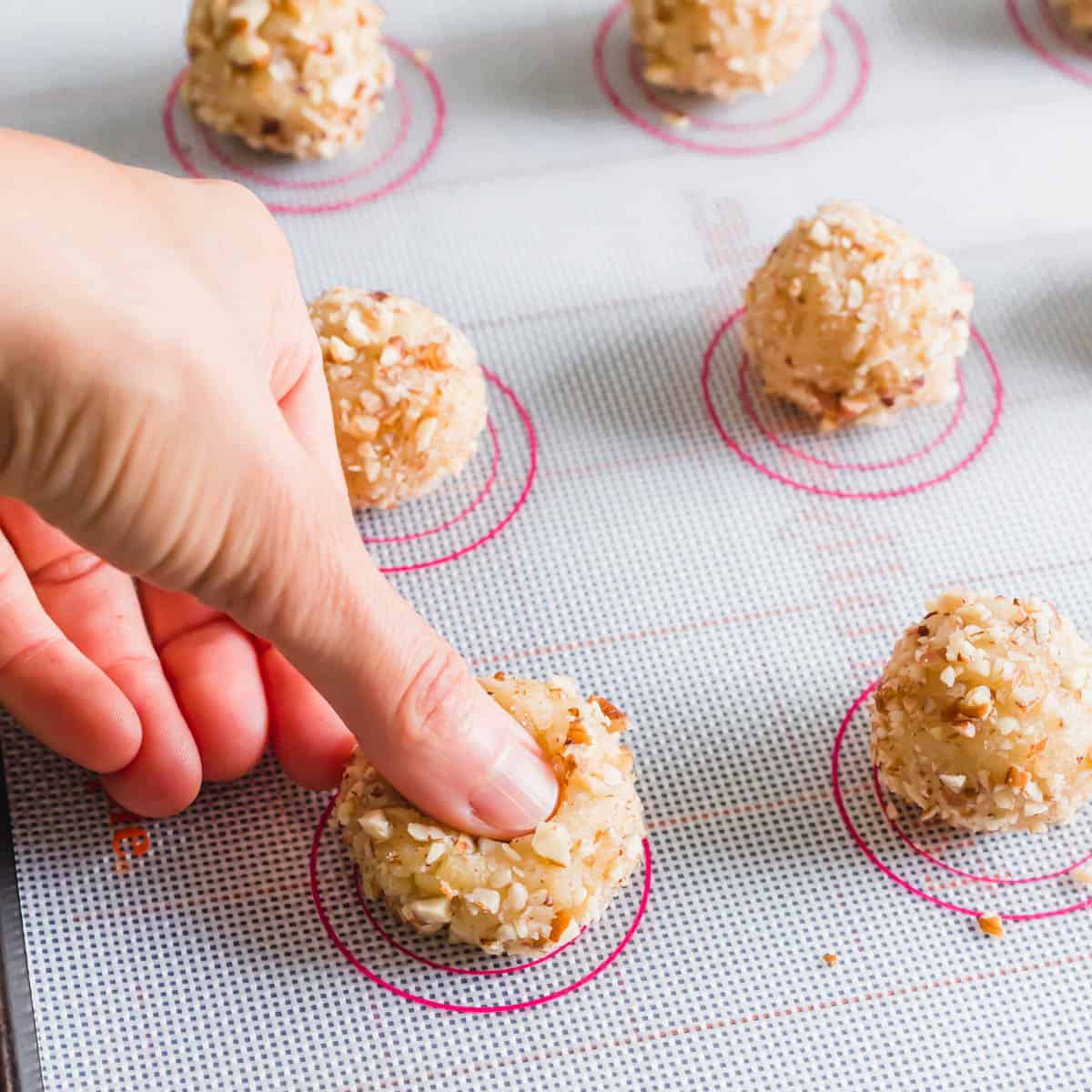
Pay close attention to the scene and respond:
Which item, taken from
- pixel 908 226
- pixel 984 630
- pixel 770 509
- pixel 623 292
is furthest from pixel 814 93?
pixel 984 630

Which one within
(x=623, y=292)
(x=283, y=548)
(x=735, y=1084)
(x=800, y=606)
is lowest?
(x=735, y=1084)

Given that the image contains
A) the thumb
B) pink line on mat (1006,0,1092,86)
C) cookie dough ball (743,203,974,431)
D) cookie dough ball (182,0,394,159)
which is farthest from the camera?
pink line on mat (1006,0,1092,86)

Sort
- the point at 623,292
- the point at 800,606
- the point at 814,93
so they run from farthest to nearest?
the point at 814,93 → the point at 623,292 → the point at 800,606

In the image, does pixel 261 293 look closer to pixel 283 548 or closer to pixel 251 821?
pixel 283 548

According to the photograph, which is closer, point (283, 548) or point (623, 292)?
point (283, 548)

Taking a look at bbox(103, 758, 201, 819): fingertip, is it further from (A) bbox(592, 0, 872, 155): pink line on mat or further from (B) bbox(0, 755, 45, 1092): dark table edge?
(A) bbox(592, 0, 872, 155): pink line on mat

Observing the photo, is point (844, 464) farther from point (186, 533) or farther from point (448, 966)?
point (186, 533)

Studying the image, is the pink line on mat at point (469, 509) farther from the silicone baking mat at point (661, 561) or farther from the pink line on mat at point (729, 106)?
the pink line on mat at point (729, 106)

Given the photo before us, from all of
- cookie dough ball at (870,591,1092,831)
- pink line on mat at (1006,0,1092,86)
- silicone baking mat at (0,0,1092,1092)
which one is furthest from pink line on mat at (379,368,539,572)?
pink line on mat at (1006,0,1092,86)
